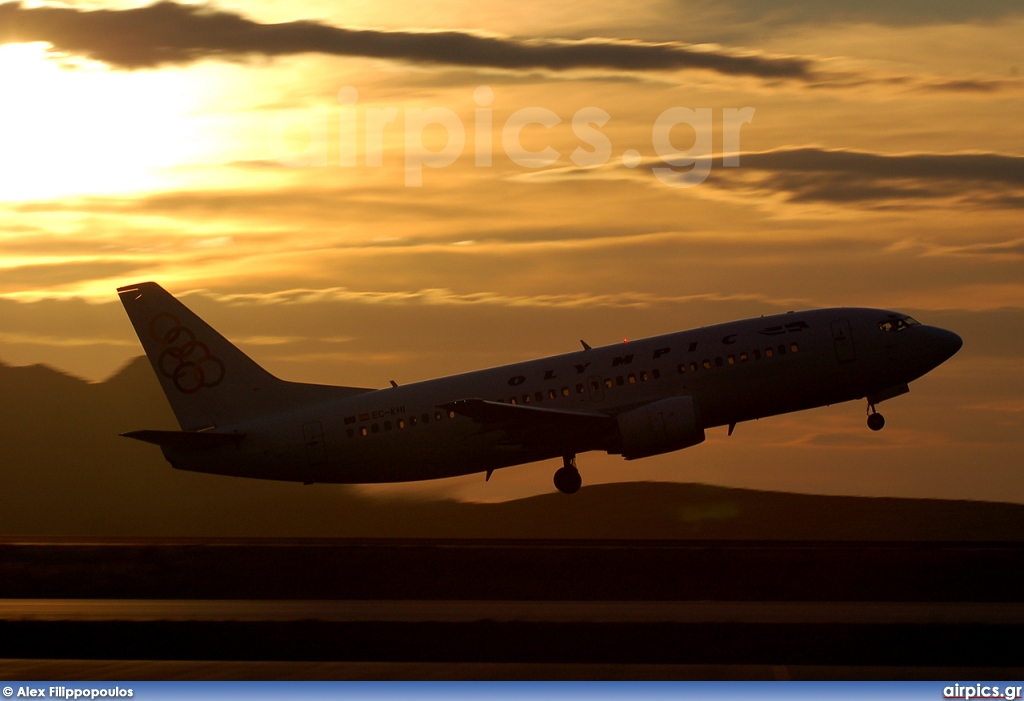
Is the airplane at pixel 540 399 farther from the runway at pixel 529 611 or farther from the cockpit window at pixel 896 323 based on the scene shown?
the runway at pixel 529 611

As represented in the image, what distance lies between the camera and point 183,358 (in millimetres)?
51000

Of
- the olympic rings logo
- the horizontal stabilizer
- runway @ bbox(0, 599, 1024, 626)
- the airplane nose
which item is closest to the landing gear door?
the airplane nose

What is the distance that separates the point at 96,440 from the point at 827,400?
12067 centimetres

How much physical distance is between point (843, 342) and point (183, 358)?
24834mm

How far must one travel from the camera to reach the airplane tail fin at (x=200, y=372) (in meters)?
49.7

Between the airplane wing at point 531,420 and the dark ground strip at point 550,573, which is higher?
the airplane wing at point 531,420

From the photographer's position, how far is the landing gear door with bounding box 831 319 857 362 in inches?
1704

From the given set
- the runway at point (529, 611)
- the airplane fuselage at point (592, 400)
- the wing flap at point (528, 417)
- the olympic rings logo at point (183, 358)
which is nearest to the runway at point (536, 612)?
the runway at point (529, 611)

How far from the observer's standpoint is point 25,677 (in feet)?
80.3

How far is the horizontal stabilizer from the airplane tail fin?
154 cm

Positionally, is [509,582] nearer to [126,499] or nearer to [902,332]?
[902,332]

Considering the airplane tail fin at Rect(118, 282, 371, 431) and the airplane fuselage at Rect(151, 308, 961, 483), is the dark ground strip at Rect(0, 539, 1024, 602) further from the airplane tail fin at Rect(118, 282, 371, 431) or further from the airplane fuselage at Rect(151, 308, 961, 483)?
the airplane tail fin at Rect(118, 282, 371, 431)

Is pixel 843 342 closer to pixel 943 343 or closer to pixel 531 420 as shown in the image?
pixel 943 343

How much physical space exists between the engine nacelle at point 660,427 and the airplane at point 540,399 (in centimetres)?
4
